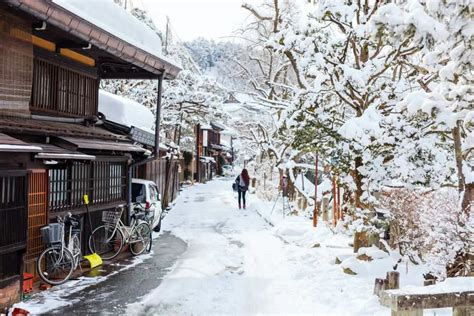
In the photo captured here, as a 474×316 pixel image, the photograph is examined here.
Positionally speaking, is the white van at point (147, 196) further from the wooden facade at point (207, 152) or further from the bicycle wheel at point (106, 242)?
the wooden facade at point (207, 152)

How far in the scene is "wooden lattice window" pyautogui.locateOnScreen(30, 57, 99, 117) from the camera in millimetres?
10766

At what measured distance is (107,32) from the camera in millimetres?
10281

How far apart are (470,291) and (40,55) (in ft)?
31.7

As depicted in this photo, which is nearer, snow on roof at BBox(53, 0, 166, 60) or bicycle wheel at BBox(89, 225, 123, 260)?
snow on roof at BBox(53, 0, 166, 60)

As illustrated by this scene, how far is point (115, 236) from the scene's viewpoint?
12742mm

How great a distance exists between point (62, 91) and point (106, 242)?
401 cm

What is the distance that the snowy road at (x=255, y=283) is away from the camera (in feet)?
26.3

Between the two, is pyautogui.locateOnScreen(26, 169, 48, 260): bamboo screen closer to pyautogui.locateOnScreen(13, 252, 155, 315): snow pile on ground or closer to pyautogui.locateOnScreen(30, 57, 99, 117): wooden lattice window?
pyautogui.locateOnScreen(13, 252, 155, 315): snow pile on ground

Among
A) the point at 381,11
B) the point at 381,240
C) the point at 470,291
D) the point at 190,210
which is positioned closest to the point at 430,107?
the point at 381,11

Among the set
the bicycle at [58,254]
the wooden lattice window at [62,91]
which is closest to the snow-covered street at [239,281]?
the bicycle at [58,254]

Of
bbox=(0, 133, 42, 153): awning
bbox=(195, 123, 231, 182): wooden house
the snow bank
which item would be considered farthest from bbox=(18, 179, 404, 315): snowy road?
bbox=(195, 123, 231, 182): wooden house

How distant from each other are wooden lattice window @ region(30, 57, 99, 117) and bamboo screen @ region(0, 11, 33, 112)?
871mm

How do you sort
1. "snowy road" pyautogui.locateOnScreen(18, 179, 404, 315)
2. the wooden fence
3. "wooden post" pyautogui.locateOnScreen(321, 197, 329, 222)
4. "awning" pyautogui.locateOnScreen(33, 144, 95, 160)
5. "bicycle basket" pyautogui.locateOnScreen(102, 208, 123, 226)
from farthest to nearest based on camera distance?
"wooden post" pyautogui.locateOnScreen(321, 197, 329, 222)
"bicycle basket" pyautogui.locateOnScreen(102, 208, 123, 226)
"awning" pyautogui.locateOnScreen(33, 144, 95, 160)
"snowy road" pyautogui.locateOnScreen(18, 179, 404, 315)
the wooden fence

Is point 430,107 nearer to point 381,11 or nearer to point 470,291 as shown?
point 381,11
